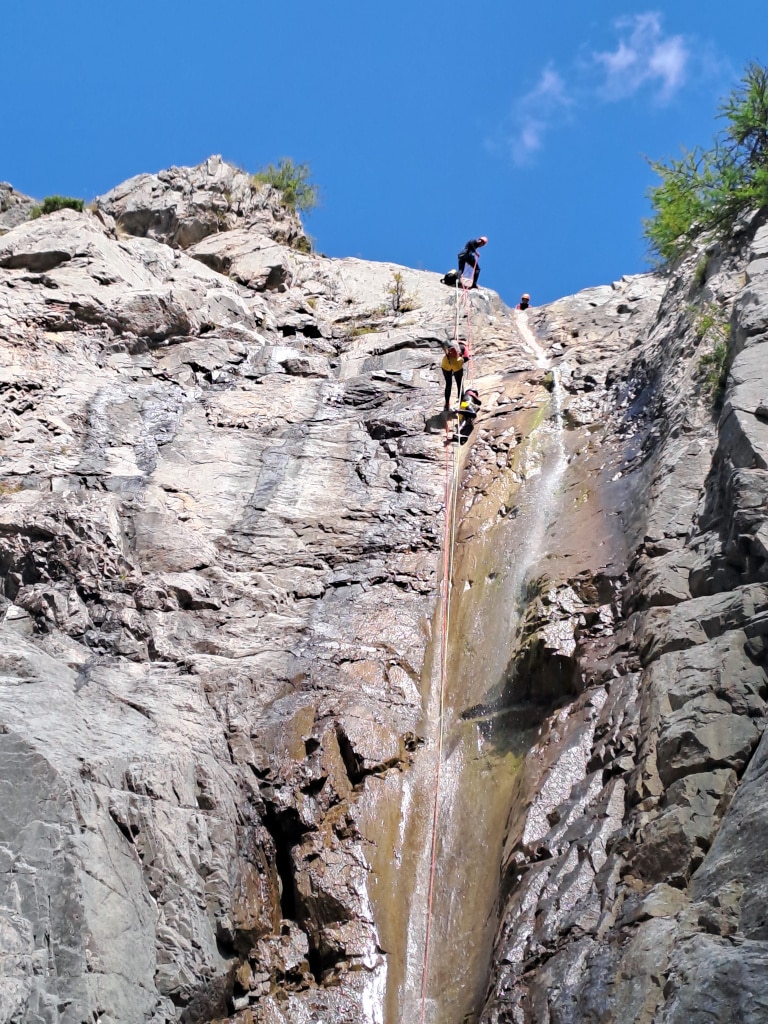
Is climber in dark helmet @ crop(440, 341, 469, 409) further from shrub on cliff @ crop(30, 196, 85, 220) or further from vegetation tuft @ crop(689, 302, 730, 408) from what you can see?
shrub on cliff @ crop(30, 196, 85, 220)

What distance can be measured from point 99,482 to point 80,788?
6434 millimetres

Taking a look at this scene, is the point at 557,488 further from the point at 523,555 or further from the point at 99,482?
the point at 99,482

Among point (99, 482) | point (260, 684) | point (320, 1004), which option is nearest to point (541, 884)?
point (320, 1004)

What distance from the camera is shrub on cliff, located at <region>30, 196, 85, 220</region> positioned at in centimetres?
2167

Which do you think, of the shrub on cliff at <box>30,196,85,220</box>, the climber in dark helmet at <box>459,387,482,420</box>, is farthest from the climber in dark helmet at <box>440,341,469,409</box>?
the shrub on cliff at <box>30,196,85,220</box>

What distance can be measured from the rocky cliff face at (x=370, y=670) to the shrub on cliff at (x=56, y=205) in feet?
10.9

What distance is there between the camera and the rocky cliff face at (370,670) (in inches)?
297

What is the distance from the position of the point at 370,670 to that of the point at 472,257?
13296 millimetres

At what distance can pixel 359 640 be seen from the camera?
11.9 m

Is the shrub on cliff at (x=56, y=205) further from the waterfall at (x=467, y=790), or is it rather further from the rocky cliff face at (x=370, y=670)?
the waterfall at (x=467, y=790)

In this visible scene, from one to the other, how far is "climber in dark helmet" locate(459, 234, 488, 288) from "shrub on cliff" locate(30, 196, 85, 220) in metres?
8.19

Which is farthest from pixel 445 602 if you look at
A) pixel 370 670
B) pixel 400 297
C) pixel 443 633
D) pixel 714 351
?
pixel 400 297

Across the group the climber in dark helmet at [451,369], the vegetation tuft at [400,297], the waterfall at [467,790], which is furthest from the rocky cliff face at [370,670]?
the vegetation tuft at [400,297]

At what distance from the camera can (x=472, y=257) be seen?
22375 mm
